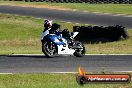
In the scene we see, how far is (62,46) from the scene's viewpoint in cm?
1788

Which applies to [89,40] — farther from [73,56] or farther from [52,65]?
[52,65]

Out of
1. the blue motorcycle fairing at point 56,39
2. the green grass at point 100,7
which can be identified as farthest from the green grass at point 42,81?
the green grass at point 100,7

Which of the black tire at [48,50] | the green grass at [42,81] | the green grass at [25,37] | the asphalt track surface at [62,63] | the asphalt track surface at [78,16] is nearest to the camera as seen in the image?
the green grass at [42,81]

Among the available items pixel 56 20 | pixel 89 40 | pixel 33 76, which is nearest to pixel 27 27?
pixel 56 20

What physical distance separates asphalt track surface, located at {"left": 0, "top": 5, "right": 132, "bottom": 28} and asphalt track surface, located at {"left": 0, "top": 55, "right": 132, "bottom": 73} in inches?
613

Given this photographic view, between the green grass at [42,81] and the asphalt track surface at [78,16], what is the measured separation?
772 inches

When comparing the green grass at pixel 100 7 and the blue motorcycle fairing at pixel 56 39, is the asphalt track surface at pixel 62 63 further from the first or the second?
the green grass at pixel 100 7

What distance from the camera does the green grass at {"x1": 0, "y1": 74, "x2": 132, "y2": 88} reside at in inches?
463

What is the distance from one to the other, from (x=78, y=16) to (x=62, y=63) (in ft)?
75.0

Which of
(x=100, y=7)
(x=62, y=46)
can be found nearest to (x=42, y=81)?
(x=62, y=46)

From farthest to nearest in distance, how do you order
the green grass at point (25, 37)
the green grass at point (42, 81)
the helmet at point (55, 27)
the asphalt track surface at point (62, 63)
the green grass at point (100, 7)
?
the green grass at point (100, 7)
the green grass at point (25, 37)
the helmet at point (55, 27)
the asphalt track surface at point (62, 63)
the green grass at point (42, 81)

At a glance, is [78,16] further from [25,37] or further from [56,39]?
[56,39]

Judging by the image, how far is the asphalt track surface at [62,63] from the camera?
14.7 m

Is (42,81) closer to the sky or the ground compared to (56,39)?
closer to the sky
